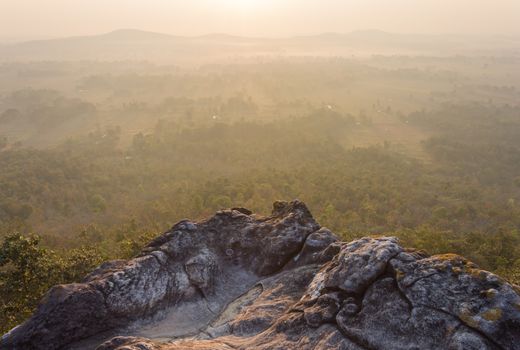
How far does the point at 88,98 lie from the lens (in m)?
168

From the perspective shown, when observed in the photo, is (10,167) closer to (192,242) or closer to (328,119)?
(192,242)

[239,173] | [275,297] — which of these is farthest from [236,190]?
[275,297]

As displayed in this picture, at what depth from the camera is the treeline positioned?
3197 centimetres

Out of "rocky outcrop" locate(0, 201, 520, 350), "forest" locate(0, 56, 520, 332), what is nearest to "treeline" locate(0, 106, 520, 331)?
"forest" locate(0, 56, 520, 332)

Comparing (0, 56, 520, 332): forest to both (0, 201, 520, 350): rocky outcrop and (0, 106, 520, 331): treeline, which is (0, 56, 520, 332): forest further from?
(0, 201, 520, 350): rocky outcrop

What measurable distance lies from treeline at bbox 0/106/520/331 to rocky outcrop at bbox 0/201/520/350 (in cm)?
890

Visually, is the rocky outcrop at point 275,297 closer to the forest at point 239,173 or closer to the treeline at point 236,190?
the forest at point 239,173

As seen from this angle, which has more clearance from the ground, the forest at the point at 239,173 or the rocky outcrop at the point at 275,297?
the rocky outcrop at the point at 275,297

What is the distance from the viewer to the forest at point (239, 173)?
114 feet

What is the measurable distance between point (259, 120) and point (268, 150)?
109 feet

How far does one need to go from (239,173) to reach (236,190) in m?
15.8

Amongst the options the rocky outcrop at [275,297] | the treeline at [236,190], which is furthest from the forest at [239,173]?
the rocky outcrop at [275,297]

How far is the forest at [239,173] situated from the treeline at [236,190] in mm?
181

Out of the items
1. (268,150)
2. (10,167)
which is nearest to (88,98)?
(10,167)
